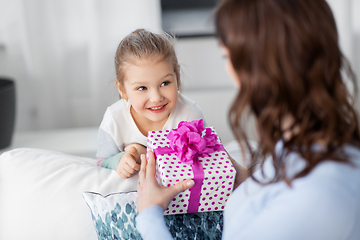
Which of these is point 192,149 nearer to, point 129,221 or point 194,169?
point 194,169

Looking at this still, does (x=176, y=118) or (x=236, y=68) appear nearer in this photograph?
(x=236, y=68)

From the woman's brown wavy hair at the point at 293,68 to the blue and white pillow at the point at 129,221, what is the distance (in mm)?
370

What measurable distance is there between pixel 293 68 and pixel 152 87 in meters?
0.69

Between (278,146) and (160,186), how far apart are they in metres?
0.33

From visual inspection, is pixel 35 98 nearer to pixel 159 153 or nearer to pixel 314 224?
pixel 159 153

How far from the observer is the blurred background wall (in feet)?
7.41

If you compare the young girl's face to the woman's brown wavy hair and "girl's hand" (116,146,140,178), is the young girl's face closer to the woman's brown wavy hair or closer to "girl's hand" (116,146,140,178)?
"girl's hand" (116,146,140,178)

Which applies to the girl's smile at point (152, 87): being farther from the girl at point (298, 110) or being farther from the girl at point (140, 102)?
the girl at point (298, 110)

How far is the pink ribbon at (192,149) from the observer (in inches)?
37.4

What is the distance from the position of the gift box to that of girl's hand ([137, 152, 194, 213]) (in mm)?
23

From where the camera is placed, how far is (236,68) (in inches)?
26.4

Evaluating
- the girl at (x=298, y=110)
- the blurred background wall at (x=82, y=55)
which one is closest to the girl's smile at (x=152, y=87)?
the girl at (x=298, y=110)

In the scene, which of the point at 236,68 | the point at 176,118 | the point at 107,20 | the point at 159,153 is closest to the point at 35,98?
the point at 107,20

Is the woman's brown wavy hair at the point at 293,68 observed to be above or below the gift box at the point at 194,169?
above
